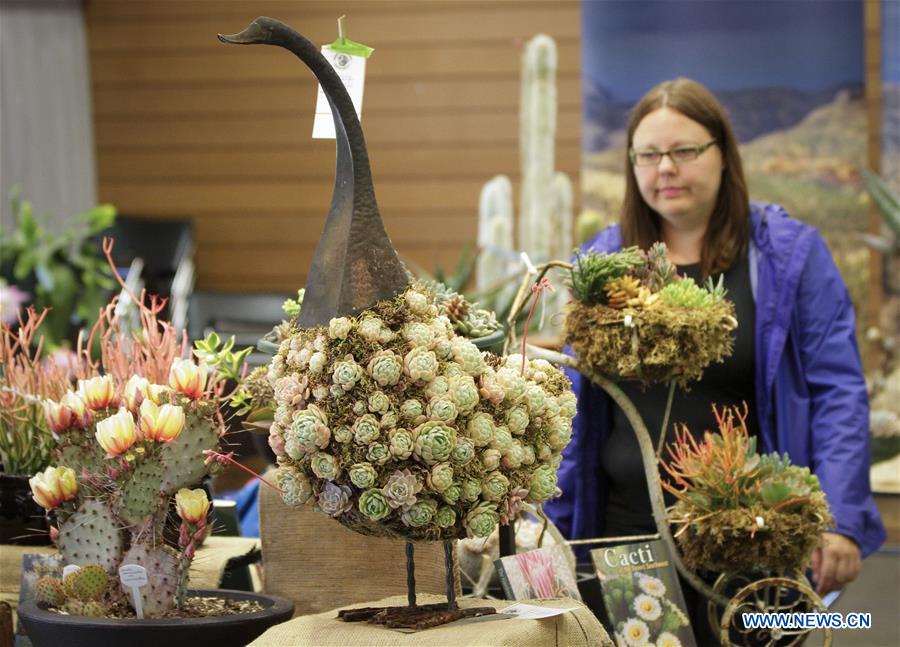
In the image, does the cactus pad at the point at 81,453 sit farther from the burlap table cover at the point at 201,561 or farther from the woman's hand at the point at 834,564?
the woman's hand at the point at 834,564

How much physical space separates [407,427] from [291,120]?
544 centimetres

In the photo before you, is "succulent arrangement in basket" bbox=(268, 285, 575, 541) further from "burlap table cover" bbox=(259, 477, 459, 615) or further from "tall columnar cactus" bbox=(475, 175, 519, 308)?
"tall columnar cactus" bbox=(475, 175, 519, 308)

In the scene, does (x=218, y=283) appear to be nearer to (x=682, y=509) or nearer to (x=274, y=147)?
(x=274, y=147)

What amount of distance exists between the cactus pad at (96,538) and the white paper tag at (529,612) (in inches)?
18.4

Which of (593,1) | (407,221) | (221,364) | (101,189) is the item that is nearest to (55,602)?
(221,364)

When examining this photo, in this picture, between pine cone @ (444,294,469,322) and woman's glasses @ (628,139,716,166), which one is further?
woman's glasses @ (628,139,716,166)

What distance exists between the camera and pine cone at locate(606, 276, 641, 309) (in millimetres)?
1498

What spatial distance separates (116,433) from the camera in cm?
126

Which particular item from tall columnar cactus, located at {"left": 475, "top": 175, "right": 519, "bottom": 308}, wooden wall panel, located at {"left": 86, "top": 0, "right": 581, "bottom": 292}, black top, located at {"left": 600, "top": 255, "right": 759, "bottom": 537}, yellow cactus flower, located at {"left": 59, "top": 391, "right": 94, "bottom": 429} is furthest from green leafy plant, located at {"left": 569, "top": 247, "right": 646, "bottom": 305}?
wooden wall panel, located at {"left": 86, "top": 0, "right": 581, "bottom": 292}

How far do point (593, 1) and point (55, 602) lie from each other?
161 inches

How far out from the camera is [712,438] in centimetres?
145

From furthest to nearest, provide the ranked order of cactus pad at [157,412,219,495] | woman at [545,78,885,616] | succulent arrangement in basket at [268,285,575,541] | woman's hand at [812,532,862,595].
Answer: woman at [545,78,885,616] < woman's hand at [812,532,862,595] < cactus pad at [157,412,219,495] < succulent arrangement in basket at [268,285,575,541]

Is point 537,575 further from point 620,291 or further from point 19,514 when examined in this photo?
point 19,514

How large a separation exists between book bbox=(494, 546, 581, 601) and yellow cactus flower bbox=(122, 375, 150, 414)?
0.46 meters
